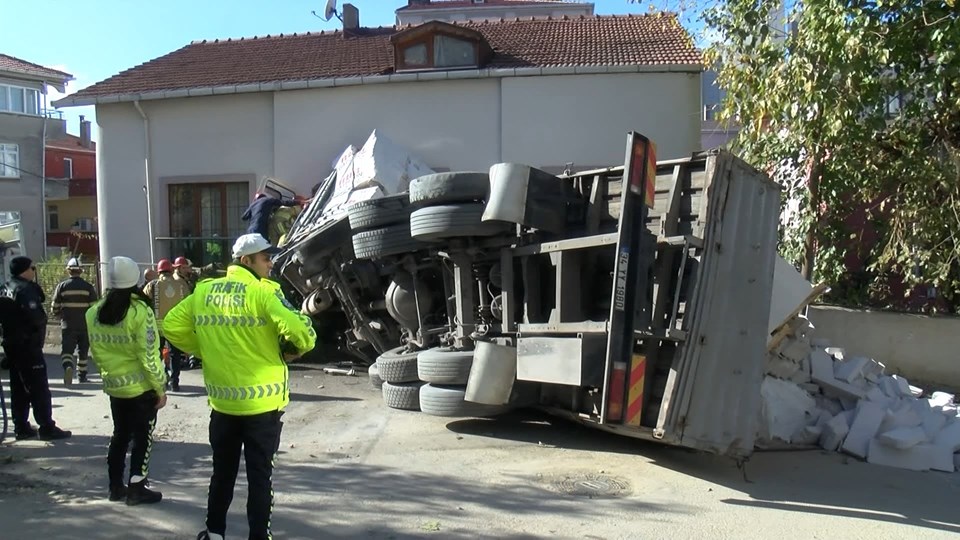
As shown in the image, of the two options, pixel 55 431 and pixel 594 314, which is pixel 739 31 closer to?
pixel 594 314

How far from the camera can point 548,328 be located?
5.81 m

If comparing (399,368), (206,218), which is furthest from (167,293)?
(206,218)

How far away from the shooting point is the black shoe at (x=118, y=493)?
496 cm

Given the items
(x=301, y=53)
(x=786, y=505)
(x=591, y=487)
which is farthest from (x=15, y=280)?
(x=301, y=53)

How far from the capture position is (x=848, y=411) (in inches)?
270

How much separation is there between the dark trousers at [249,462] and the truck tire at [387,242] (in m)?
3.59

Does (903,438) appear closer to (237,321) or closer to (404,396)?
(404,396)

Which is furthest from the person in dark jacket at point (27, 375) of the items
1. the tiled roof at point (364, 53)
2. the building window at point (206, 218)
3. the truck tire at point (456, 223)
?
the tiled roof at point (364, 53)

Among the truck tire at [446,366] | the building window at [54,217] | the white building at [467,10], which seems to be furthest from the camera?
the building window at [54,217]

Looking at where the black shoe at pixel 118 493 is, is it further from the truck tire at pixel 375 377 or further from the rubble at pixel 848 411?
the rubble at pixel 848 411

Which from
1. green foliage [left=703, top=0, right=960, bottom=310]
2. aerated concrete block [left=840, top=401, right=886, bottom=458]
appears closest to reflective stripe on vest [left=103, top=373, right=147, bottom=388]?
aerated concrete block [left=840, top=401, right=886, bottom=458]

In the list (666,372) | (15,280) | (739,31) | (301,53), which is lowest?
(666,372)

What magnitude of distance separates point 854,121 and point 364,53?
10.8 metres

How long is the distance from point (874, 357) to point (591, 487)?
537 cm
